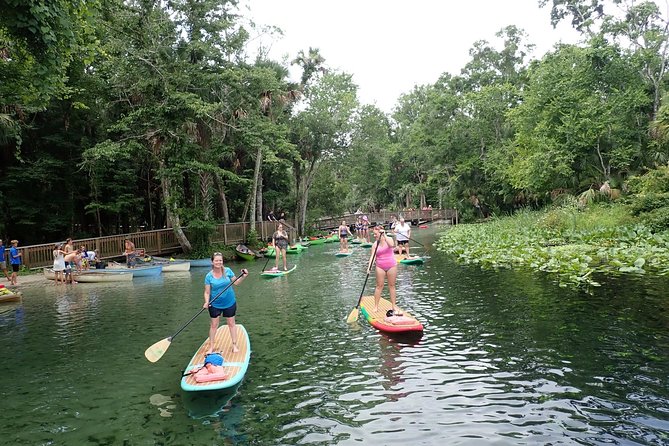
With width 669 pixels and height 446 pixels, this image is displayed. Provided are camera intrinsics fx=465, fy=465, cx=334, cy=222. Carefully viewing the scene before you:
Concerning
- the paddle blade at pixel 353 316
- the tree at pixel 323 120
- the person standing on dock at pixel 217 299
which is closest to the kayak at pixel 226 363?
the person standing on dock at pixel 217 299

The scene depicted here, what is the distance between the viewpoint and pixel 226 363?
678 cm

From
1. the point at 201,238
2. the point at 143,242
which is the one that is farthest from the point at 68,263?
the point at 201,238

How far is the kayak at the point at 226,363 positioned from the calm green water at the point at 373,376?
245 millimetres

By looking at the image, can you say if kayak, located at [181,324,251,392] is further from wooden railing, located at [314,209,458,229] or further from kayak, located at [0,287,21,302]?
wooden railing, located at [314,209,458,229]

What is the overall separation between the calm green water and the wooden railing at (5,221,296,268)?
11359 mm

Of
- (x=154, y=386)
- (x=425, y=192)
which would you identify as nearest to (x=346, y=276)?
(x=154, y=386)

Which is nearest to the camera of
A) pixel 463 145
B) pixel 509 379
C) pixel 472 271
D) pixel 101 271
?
pixel 509 379

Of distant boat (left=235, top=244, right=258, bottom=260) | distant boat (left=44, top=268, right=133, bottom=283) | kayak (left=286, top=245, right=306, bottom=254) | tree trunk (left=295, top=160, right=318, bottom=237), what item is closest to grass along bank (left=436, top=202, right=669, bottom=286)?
kayak (left=286, top=245, right=306, bottom=254)

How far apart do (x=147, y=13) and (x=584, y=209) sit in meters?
23.2

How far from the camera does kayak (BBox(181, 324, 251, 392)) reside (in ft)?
19.6

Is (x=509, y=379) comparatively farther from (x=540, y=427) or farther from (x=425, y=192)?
(x=425, y=192)

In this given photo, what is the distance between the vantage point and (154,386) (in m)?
6.77

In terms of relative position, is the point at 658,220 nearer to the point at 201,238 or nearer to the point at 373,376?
the point at 373,376

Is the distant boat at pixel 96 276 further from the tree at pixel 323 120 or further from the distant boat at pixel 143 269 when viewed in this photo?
the tree at pixel 323 120
